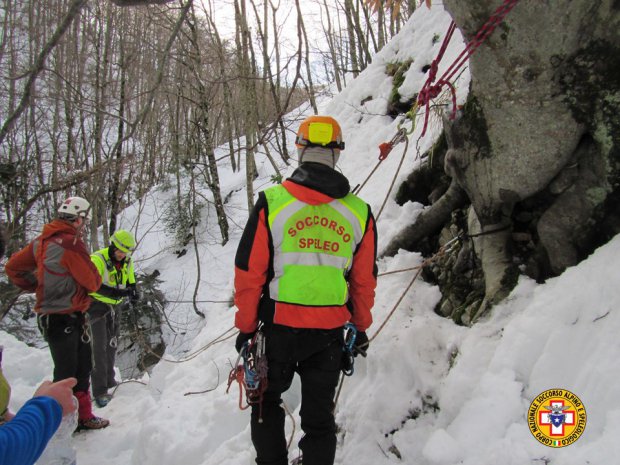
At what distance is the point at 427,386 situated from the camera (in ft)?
8.40

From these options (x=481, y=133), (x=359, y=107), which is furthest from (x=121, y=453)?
(x=359, y=107)

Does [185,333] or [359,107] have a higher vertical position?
[359,107]

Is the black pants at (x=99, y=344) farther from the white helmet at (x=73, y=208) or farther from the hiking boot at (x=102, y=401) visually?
the white helmet at (x=73, y=208)

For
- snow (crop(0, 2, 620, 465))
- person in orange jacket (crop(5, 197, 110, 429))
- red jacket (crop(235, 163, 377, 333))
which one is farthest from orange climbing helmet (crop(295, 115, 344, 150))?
person in orange jacket (crop(5, 197, 110, 429))

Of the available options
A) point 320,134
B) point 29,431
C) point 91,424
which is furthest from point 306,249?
point 91,424

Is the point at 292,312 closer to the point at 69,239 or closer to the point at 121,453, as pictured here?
the point at 69,239

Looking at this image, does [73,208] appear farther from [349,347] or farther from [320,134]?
[349,347]

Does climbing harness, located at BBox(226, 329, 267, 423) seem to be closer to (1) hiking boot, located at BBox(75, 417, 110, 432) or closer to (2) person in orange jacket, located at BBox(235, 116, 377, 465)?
(2) person in orange jacket, located at BBox(235, 116, 377, 465)

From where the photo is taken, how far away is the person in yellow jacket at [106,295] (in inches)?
188

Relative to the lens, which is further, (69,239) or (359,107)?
(359,107)

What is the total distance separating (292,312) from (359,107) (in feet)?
20.7

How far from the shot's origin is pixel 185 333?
10.5 m

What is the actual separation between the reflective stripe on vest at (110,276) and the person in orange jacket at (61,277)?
102 cm

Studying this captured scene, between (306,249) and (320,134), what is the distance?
63 cm
